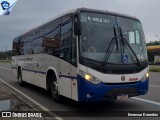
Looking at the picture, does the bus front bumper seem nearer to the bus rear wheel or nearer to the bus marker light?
the bus marker light

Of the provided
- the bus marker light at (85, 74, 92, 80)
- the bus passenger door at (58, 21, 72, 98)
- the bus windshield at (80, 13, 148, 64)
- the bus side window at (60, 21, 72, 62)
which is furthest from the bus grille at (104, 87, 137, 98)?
the bus side window at (60, 21, 72, 62)

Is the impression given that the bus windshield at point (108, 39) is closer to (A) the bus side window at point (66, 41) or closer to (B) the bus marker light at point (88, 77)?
(B) the bus marker light at point (88, 77)

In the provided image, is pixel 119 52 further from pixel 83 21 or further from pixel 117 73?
pixel 83 21

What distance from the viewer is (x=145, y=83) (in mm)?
9859

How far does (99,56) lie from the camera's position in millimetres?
9102

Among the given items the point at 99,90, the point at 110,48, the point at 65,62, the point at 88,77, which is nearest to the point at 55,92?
the point at 65,62

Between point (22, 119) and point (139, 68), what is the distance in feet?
12.3

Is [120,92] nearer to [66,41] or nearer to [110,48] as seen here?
[110,48]

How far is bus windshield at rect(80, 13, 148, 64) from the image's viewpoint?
9141 mm

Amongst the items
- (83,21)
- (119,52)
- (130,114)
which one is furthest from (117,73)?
(83,21)

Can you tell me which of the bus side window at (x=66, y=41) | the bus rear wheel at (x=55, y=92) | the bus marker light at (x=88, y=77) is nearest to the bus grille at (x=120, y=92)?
the bus marker light at (x=88, y=77)

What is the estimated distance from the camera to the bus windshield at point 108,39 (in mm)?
9141

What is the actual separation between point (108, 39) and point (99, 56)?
2.13ft

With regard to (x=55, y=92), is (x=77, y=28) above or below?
above
